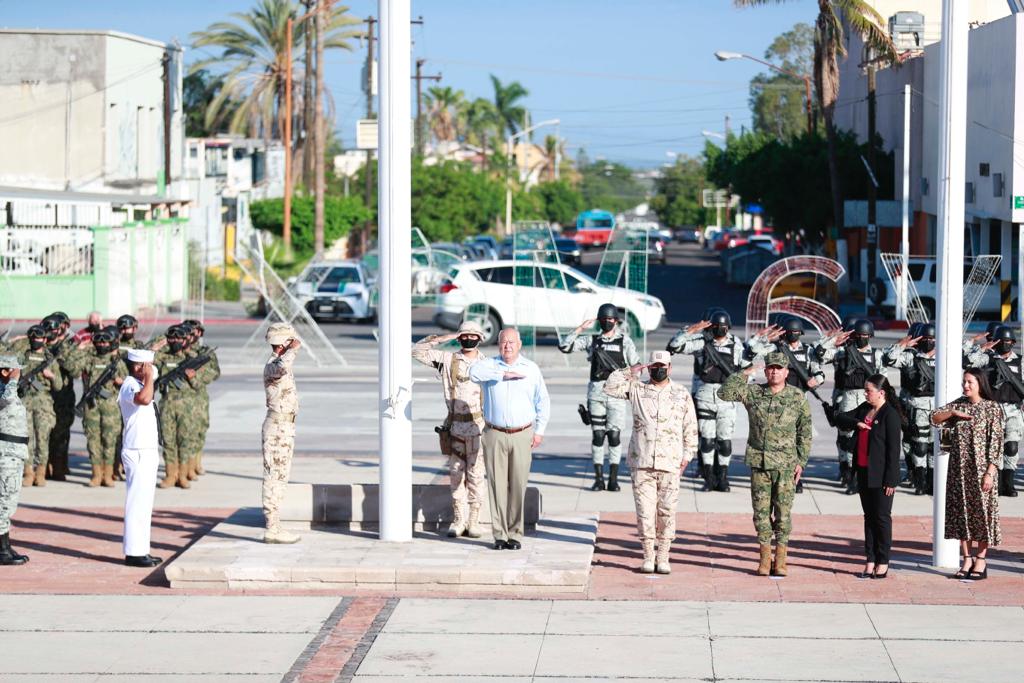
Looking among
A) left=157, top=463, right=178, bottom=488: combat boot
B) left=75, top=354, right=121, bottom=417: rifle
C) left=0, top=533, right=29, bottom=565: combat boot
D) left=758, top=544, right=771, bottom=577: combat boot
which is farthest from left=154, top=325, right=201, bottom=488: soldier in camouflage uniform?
left=758, top=544, right=771, bottom=577: combat boot

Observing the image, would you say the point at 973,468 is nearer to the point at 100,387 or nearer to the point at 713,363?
the point at 713,363

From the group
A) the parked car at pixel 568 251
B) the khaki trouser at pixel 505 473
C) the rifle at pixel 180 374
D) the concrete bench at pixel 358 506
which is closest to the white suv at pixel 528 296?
the rifle at pixel 180 374

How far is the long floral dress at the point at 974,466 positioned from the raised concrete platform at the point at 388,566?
9.38 ft

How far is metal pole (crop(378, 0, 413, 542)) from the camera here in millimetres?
11617

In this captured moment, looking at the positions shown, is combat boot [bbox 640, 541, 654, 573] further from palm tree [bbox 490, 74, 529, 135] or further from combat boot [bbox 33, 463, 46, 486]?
palm tree [bbox 490, 74, 529, 135]

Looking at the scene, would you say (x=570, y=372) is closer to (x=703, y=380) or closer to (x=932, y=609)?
(x=703, y=380)

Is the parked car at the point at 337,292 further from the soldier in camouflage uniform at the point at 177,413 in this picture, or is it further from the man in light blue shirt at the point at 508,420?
the man in light blue shirt at the point at 508,420

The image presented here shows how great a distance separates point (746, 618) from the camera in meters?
10.4

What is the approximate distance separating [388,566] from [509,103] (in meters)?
110

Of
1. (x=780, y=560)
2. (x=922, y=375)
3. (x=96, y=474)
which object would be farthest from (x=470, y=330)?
(x=96, y=474)

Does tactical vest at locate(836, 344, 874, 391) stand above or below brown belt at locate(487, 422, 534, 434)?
above

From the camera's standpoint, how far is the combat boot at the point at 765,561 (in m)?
11.5

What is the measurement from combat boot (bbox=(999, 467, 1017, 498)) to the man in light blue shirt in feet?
18.5

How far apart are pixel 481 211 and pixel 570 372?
40.4m
